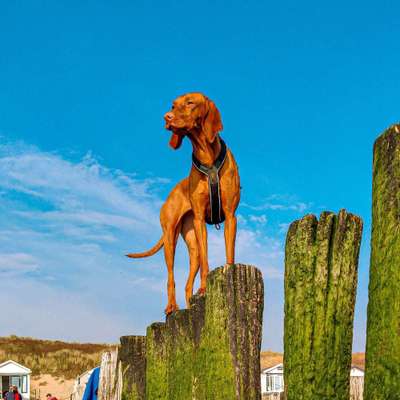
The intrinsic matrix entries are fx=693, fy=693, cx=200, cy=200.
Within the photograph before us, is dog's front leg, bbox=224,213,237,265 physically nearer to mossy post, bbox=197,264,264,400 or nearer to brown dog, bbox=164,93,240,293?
brown dog, bbox=164,93,240,293

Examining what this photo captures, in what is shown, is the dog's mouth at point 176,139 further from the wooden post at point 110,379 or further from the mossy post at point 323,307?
the mossy post at point 323,307

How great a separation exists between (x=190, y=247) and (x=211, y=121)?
1437mm

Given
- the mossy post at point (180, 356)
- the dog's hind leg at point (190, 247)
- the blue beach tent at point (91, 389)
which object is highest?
the dog's hind leg at point (190, 247)

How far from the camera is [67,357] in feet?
143

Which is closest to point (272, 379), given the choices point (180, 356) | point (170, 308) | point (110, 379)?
point (110, 379)

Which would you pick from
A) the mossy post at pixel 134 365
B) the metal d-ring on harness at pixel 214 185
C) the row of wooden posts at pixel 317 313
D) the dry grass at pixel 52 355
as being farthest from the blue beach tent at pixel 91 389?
the dry grass at pixel 52 355

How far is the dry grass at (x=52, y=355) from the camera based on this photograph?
4000 centimetres

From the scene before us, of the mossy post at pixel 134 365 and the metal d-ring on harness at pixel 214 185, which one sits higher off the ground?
the metal d-ring on harness at pixel 214 185

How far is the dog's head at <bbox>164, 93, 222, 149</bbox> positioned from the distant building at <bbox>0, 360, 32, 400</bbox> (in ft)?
Answer: 99.6

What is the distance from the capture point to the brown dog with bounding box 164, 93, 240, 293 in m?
6.76

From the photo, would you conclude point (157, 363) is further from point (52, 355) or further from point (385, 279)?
point (52, 355)

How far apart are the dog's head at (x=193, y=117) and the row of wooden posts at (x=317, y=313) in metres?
2.15

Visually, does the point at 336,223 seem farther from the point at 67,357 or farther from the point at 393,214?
the point at 67,357

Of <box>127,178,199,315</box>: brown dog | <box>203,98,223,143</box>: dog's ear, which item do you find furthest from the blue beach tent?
<box>203,98,223,143</box>: dog's ear
